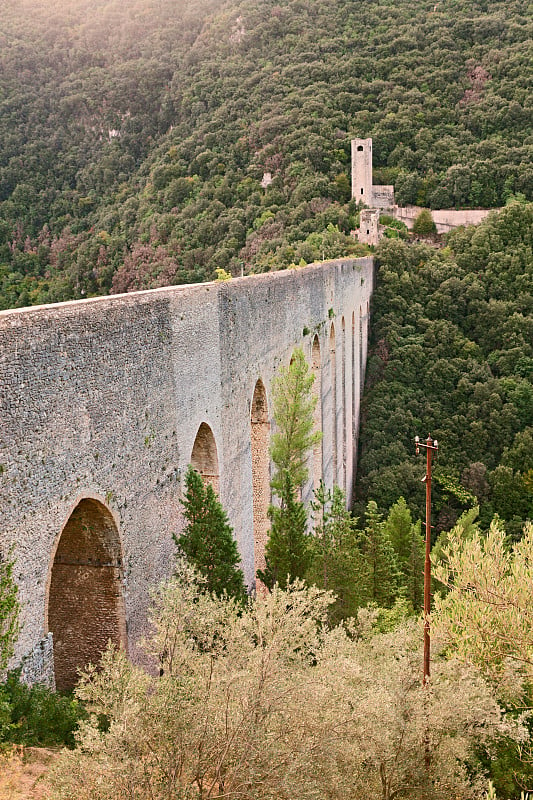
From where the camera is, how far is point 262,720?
238 inches

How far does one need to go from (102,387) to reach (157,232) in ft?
125

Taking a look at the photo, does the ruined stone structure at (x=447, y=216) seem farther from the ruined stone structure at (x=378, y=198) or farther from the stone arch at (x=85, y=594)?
the stone arch at (x=85, y=594)

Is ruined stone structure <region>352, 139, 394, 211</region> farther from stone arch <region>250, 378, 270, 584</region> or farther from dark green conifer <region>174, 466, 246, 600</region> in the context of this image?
dark green conifer <region>174, 466, 246, 600</region>

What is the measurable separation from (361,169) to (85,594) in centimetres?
4267

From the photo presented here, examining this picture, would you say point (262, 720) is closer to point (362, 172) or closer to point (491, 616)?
point (491, 616)

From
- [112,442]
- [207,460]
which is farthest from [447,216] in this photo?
[112,442]

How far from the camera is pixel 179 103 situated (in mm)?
59875

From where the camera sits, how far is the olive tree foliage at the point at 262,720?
17.7ft

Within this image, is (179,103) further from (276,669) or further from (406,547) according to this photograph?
(276,669)

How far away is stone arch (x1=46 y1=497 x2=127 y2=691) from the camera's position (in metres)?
8.56

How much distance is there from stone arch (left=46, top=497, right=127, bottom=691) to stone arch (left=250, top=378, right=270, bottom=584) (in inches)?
249

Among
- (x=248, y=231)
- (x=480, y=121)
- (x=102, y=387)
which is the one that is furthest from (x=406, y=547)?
(x=480, y=121)

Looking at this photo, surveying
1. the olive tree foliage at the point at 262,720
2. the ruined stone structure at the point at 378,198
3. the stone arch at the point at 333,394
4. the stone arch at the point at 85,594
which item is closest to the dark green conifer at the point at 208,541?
the stone arch at the point at 85,594

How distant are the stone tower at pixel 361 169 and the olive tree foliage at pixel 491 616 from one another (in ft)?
128
